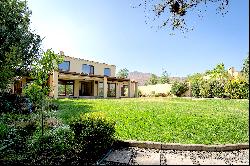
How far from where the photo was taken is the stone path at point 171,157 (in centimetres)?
643

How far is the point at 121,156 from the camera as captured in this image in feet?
22.9

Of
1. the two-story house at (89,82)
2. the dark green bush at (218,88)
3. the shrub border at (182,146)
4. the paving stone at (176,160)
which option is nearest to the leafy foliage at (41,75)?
the shrub border at (182,146)

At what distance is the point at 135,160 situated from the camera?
664 cm

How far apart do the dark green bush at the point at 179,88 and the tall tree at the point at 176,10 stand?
30.9 meters

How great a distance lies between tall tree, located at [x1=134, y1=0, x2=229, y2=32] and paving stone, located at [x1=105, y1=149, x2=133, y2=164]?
3.44 m

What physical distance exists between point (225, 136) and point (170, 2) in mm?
4633

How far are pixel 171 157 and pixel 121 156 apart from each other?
123 cm

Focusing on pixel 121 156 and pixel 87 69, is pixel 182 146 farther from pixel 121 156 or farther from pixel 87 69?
pixel 87 69

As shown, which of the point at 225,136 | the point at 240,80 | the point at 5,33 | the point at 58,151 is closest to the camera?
the point at 58,151

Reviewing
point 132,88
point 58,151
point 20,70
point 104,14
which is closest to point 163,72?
point 132,88

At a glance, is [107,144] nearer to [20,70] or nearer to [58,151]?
[58,151]

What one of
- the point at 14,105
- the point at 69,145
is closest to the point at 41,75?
the point at 69,145

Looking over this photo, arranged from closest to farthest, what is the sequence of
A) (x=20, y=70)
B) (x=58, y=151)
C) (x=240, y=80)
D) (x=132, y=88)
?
1. (x=58, y=151)
2. (x=20, y=70)
3. (x=240, y=80)
4. (x=132, y=88)

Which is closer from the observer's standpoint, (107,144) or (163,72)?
(107,144)
